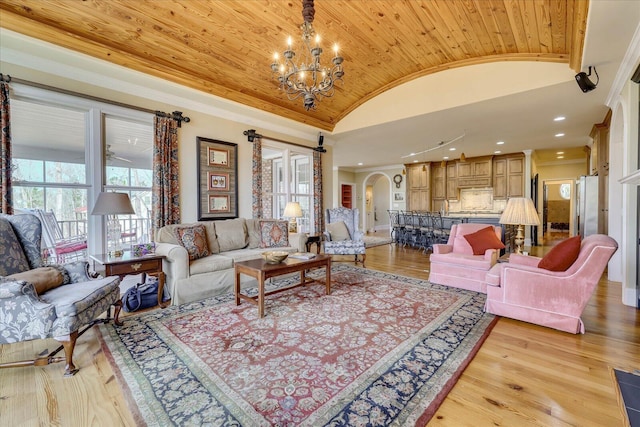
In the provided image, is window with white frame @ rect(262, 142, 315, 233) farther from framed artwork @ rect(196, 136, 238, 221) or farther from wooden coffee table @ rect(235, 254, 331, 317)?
wooden coffee table @ rect(235, 254, 331, 317)

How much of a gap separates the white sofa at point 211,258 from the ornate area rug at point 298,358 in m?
0.20

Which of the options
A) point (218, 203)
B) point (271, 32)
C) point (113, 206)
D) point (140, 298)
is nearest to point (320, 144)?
point (218, 203)

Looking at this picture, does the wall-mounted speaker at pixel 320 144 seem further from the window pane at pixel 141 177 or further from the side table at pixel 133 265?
the side table at pixel 133 265

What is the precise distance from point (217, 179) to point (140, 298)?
81.1 inches

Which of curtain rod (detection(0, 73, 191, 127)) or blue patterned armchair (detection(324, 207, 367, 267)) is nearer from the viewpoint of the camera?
curtain rod (detection(0, 73, 191, 127))

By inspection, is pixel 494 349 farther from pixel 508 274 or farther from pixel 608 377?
pixel 508 274

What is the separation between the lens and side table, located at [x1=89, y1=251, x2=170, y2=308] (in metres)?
2.78

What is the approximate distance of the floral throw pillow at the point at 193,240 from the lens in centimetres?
351

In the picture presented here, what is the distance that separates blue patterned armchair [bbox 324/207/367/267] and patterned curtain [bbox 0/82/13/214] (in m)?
4.16

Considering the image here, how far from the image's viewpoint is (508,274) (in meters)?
2.78

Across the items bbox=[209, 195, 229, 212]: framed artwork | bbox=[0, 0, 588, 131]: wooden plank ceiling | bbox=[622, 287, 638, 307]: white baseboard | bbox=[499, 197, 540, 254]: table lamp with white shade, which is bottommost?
bbox=[622, 287, 638, 307]: white baseboard

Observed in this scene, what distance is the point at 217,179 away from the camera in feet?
14.6

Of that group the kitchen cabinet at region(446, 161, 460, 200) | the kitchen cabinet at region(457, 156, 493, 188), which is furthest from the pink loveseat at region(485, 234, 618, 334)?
the kitchen cabinet at region(446, 161, 460, 200)

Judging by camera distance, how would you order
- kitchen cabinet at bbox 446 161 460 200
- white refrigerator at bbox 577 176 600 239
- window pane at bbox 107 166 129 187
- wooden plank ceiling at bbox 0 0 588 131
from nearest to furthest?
1. wooden plank ceiling at bbox 0 0 588 131
2. window pane at bbox 107 166 129 187
3. white refrigerator at bbox 577 176 600 239
4. kitchen cabinet at bbox 446 161 460 200
